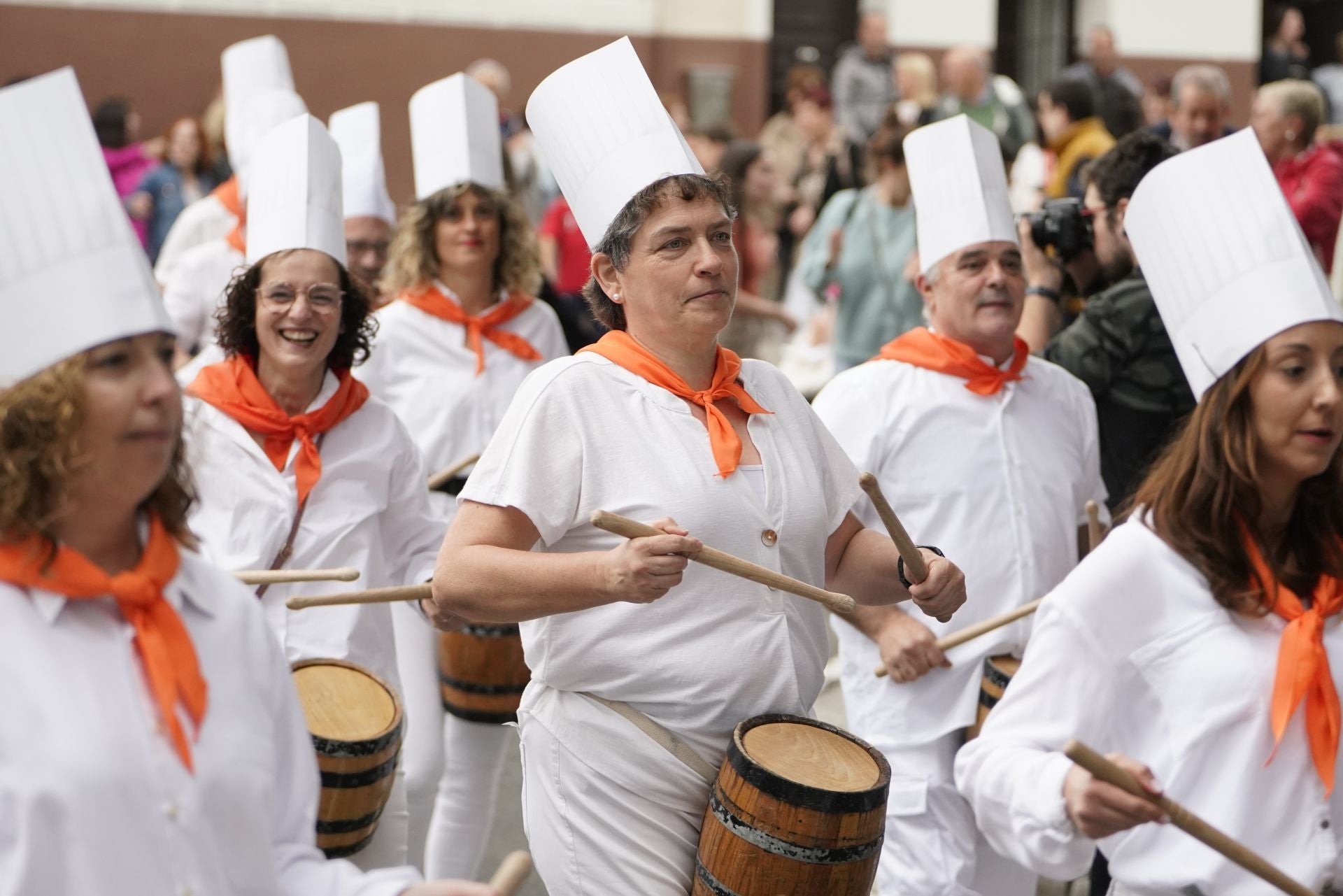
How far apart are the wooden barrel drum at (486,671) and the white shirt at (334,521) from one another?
677 millimetres

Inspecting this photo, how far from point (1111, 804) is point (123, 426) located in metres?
1.43

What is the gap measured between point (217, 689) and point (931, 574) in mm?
1514

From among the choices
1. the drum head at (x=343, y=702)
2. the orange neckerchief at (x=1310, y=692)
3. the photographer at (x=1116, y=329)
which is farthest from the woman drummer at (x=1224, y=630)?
the photographer at (x=1116, y=329)

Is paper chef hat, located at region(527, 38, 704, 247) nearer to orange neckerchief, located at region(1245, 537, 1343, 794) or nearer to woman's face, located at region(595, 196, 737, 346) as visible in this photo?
woman's face, located at region(595, 196, 737, 346)

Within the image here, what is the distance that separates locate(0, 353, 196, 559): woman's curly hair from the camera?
2119 millimetres

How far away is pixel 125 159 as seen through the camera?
11.7m

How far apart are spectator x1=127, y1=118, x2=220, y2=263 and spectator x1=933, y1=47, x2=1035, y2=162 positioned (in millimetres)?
5029

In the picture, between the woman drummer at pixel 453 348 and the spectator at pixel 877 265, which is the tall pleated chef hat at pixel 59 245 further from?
the spectator at pixel 877 265

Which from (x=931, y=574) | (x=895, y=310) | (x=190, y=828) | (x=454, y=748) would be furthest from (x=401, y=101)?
(x=190, y=828)

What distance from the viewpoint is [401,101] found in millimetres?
15438

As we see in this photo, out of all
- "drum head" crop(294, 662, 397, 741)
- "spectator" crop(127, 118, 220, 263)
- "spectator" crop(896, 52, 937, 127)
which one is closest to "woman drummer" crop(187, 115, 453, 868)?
"drum head" crop(294, 662, 397, 741)

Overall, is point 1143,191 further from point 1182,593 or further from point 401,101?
point 401,101

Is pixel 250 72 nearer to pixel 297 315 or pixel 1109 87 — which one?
pixel 297 315

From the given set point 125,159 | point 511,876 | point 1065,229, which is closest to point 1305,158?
point 1065,229
